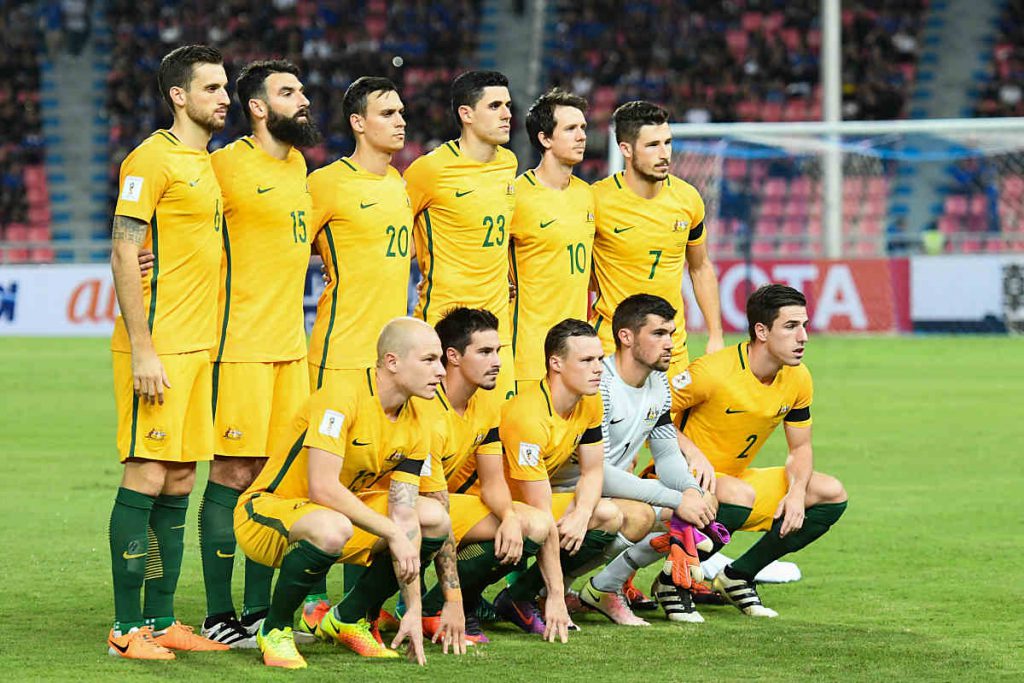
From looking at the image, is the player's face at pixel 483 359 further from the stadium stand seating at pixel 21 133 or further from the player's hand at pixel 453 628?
the stadium stand seating at pixel 21 133

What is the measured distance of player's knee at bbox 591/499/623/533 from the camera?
629cm

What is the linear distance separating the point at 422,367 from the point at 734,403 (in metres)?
1.85

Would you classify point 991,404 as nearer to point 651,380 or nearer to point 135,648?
point 651,380

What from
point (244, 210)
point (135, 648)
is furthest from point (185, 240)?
point (135, 648)

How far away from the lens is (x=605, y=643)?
239 inches

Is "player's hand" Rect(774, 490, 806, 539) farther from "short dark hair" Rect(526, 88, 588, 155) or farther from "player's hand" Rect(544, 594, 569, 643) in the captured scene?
"short dark hair" Rect(526, 88, 588, 155)

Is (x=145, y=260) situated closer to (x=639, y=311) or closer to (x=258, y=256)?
(x=258, y=256)

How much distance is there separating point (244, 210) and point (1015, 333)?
17053 mm

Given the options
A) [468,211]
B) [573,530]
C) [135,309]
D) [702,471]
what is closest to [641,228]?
[468,211]

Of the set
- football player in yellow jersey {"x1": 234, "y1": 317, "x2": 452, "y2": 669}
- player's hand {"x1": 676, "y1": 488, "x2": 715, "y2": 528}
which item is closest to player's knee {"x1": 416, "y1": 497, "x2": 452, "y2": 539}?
football player in yellow jersey {"x1": 234, "y1": 317, "x2": 452, "y2": 669}

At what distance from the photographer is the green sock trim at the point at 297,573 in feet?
18.1

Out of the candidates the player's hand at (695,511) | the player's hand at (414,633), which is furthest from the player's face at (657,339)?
Result: the player's hand at (414,633)

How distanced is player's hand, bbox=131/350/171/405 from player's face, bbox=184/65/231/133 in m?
0.89

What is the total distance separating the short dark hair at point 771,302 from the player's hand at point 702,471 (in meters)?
0.60
